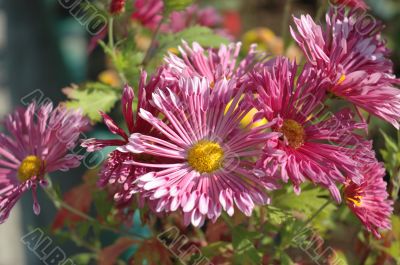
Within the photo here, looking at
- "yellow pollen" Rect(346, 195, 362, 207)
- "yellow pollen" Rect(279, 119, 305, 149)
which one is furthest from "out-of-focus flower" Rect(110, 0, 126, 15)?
"yellow pollen" Rect(346, 195, 362, 207)

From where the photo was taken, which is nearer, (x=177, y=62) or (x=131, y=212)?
(x=177, y=62)

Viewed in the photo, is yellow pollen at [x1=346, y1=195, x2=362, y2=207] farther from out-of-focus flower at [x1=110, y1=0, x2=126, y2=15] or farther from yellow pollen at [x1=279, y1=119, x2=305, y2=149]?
out-of-focus flower at [x1=110, y1=0, x2=126, y2=15]

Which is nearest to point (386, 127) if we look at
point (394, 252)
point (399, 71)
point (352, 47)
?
point (399, 71)

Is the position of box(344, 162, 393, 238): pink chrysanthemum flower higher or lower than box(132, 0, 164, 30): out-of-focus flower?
lower

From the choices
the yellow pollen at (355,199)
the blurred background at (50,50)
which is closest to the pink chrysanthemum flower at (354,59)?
the yellow pollen at (355,199)

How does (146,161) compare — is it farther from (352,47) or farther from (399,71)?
(399,71)

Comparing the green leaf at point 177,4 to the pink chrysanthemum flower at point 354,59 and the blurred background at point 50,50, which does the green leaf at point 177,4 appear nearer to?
the pink chrysanthemum flower at point 354,59
